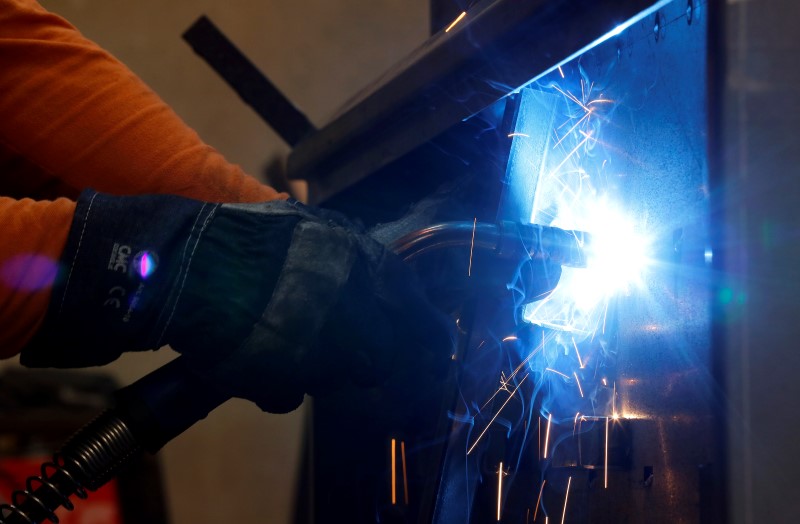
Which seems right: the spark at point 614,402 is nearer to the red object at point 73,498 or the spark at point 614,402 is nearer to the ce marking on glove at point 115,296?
the ce marking on glove at point 115,296

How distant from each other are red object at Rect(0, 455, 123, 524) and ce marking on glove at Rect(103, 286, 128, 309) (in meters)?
0.98

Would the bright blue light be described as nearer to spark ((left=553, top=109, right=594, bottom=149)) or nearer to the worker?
the worker

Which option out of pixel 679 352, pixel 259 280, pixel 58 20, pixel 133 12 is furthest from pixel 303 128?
pixel 679 352

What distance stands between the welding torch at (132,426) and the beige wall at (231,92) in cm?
96

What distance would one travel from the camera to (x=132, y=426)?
1.81ft

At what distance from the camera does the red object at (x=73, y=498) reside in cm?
136

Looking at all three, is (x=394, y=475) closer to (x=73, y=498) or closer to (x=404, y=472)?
(x=404, y=472)

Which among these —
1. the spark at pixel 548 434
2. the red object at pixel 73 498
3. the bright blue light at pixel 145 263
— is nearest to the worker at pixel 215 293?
the bright blue light at pixel 145 263

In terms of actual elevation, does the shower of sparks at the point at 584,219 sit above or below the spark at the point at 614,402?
above

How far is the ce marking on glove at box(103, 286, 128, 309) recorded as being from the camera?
1.80 feet

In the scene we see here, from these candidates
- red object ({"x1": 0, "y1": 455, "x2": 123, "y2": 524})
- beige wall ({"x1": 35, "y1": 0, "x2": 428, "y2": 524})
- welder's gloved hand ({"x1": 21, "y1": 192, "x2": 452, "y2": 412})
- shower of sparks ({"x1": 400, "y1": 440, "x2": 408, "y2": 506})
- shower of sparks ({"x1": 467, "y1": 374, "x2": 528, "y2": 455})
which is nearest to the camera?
welder's gloved hand ({"x1": 21, "y1": 192, "x2": 452, "y2": 412})

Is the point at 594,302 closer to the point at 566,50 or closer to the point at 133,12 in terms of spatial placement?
the point at 566,50

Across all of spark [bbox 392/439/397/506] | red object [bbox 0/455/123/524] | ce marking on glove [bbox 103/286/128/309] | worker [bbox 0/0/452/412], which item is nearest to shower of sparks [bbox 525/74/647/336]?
worker [bbox 0/0/452/412]

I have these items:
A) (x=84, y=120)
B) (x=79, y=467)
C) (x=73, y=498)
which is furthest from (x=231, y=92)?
(x=79, y=467)
